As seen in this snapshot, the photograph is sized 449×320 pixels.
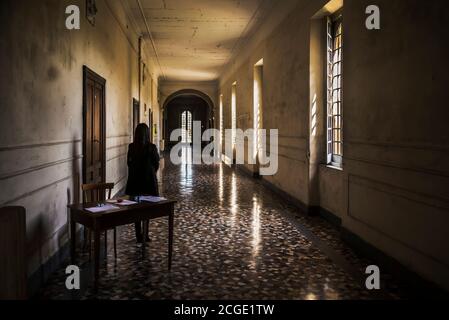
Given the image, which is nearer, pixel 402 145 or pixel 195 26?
pixel 402 145

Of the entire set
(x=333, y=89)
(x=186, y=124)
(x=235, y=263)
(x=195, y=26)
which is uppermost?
(x=195, y=26)

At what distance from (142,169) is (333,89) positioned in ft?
11.7

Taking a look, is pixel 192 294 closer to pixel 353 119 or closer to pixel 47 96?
pixel 47 96

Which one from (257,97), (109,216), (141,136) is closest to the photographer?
(109,216)

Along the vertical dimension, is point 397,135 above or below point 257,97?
below

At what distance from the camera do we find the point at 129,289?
3.68m

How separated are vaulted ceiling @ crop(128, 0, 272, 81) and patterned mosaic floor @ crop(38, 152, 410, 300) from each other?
186 inches

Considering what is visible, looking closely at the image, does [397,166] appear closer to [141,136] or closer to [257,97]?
[141,136]

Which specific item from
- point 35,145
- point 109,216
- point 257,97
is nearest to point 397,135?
point 109,216

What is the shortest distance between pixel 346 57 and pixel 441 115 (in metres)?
2.25

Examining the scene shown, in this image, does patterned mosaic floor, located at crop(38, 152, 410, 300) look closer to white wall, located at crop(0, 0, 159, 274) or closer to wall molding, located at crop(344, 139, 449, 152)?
white wall, located at crop(0, 0, 159, 274)

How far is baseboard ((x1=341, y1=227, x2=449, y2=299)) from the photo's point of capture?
3.37 meters

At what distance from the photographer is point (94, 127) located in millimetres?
6438

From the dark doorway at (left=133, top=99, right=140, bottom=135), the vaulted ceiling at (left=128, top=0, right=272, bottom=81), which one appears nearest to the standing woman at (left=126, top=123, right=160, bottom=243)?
the vaulted ceiling at (left=128, top=0, right=272, bottom=81)
